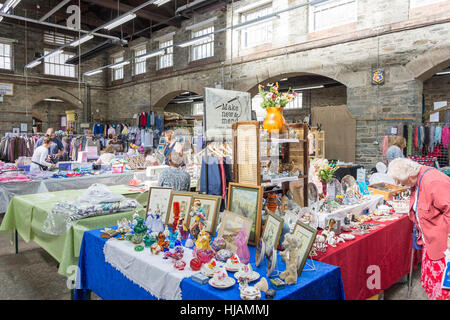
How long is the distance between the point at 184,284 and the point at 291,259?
24.2 inches

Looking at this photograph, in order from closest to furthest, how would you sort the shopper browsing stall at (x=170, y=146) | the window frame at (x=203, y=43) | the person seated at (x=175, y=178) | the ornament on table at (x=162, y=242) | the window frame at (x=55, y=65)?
the ornament on table at (x=162, y=242) < the person seated at (x=175, y=178) < the shopper browsing stall at (x=170, y=146) < the window frame at (x=203, y=43) < the window frame at (x=55, y=65)

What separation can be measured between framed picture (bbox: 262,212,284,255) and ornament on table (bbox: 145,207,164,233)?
85 centimetres

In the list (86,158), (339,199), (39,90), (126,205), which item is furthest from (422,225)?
(39,90)

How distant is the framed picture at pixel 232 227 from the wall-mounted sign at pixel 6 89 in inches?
583

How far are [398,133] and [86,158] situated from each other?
23.2 feet

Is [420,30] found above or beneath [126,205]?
above

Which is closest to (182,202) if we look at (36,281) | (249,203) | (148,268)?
(249,203)

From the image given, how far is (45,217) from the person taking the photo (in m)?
3.42

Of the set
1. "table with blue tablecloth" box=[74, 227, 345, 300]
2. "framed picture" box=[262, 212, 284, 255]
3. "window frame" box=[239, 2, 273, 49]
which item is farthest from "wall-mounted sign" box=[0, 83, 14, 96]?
"framed picture" box=[262, 212, 284, 255]

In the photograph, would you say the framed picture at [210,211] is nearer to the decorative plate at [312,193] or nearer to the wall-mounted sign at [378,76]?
the decorative plate at [312,193]

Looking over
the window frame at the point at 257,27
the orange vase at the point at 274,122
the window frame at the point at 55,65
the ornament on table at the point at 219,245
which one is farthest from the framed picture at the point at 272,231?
the window frame at the point at 55,65

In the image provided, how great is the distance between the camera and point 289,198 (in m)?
3.09

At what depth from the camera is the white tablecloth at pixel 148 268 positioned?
1.83 metres
